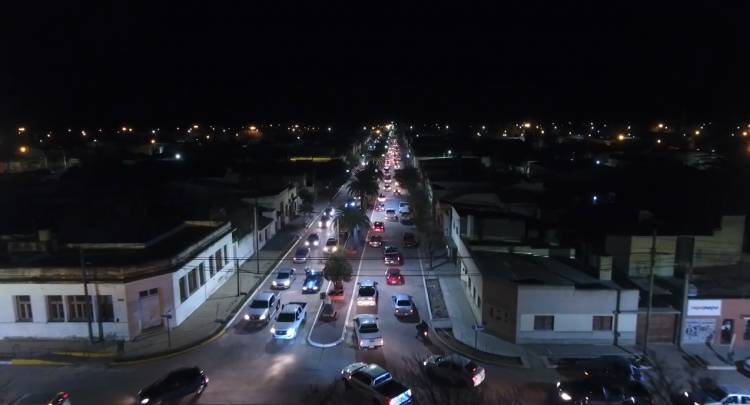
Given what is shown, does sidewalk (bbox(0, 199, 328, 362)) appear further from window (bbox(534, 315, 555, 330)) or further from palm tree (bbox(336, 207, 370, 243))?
window (bbox(534, 315, 555, 330))

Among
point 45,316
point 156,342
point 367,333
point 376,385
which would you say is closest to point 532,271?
point 367,333

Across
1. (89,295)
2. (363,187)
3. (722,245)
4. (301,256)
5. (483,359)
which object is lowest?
(483,359)

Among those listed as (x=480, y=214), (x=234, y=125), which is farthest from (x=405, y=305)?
(x=234, y=125)

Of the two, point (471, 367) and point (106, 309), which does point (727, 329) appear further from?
point (106, 309)

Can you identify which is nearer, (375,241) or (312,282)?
(312,282)

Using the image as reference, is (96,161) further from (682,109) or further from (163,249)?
(682,109)

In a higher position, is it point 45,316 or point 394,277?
point 45,316

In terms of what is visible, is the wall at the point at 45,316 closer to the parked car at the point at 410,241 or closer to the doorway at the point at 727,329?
the parked car at the point at 410,241
